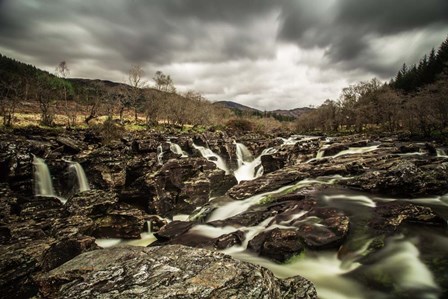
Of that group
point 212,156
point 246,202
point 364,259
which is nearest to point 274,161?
point 212,156

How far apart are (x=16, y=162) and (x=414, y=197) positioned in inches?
1052

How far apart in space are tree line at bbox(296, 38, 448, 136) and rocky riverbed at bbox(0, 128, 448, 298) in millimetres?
17419

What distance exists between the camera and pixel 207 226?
13.6 metres

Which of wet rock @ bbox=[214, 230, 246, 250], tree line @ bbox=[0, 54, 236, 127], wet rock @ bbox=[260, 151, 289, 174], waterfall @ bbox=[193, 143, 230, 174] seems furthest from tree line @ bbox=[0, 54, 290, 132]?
wet rock @ bbox=[214, 230, 246, 250]

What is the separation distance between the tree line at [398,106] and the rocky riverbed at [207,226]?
686 inches

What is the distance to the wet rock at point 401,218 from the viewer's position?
1043 cm

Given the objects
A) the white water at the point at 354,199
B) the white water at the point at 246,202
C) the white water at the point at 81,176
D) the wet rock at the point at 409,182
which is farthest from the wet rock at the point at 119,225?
the wet rock at the point at 409,182

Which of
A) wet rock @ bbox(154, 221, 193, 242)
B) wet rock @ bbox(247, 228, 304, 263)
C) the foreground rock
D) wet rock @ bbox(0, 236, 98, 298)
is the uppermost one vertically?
the foreground rock

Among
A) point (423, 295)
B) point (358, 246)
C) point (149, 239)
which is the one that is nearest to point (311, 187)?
point (358, 246)

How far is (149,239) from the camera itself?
14203mm

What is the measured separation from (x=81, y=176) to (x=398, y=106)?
6342cm

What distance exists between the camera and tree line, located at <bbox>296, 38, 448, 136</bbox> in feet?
127

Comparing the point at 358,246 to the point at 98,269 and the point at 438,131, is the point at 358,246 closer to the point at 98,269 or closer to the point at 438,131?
the point at 98,269

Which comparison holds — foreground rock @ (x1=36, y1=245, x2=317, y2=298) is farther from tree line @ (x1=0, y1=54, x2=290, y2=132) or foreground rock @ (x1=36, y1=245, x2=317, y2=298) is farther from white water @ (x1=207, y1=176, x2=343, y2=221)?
tree line @ (x1=0, y1=54, x2=290, y2=132)
